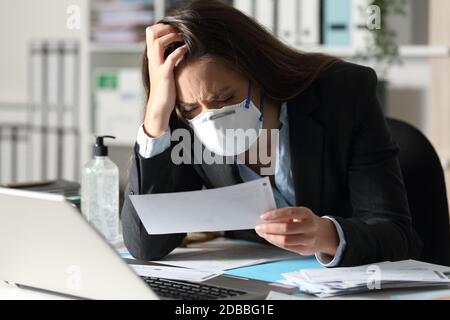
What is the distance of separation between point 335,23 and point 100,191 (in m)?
1.47

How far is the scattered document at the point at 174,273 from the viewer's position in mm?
1341

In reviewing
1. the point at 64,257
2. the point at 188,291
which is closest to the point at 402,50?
the point at 188,291

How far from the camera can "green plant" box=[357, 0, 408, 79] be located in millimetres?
2727

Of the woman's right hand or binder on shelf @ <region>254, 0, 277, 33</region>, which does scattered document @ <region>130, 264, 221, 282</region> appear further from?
binder on shelf @ <region>254, 0, 277, 33</region>

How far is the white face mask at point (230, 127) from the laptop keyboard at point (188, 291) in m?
0.37

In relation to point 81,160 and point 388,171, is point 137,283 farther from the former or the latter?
point 81,160

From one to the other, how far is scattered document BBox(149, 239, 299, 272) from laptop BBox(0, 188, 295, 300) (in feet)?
0.69

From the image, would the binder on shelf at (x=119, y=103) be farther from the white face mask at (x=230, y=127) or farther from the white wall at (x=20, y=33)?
the white face mask at (x=230, y=127)

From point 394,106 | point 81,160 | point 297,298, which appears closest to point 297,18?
point 394,106

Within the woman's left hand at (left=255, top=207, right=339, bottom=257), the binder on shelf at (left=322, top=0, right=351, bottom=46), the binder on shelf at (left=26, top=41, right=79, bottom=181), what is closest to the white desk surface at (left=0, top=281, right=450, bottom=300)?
the woman's left hand at (left=255, top=207, right=339, bottom=257)

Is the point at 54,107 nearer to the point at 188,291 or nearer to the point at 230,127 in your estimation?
the point at 230,127

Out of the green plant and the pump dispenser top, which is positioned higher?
the green plant

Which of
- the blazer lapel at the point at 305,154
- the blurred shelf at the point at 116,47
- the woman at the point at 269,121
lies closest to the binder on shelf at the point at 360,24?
the blurred shelf at the point at 116,47
